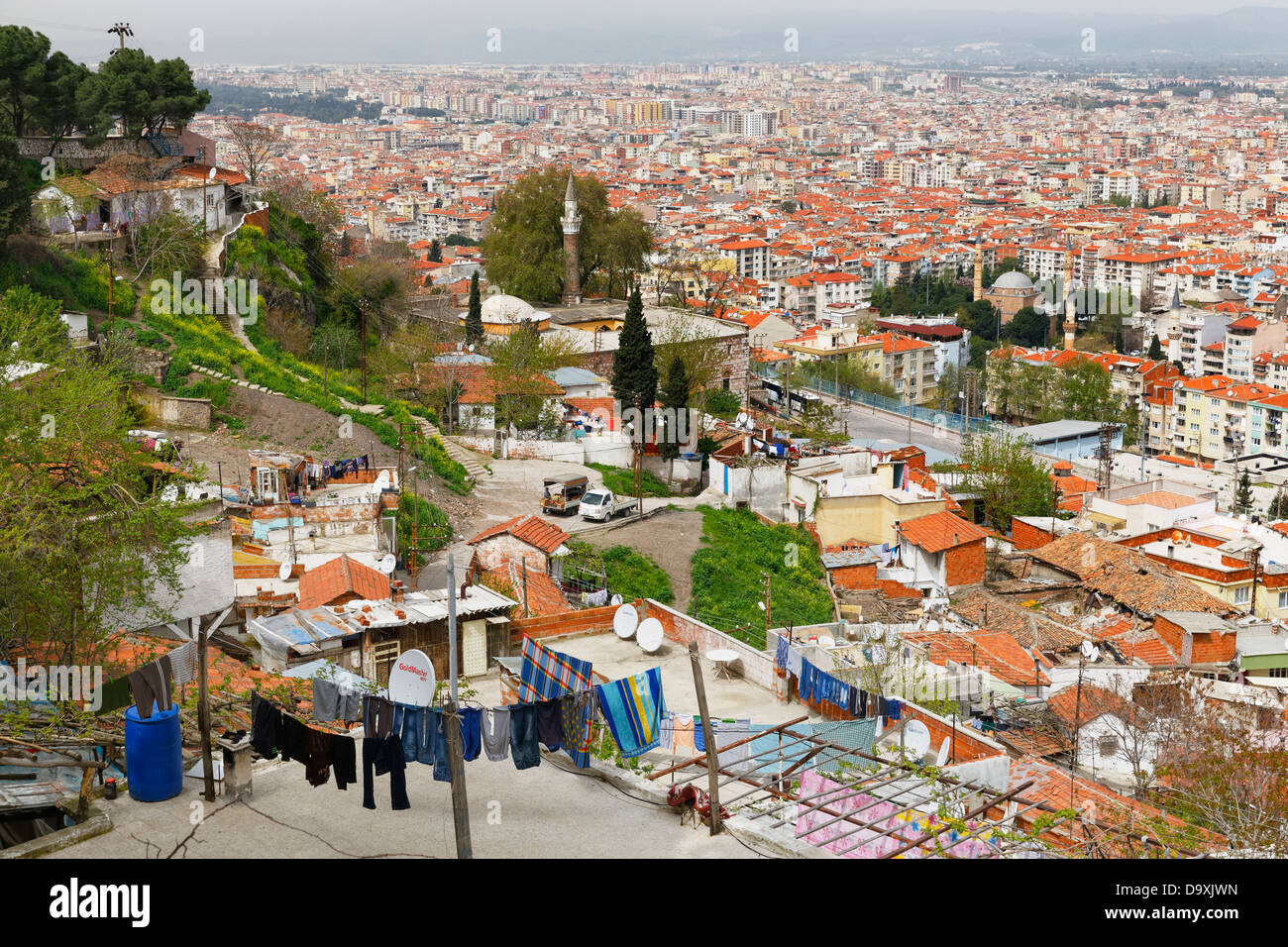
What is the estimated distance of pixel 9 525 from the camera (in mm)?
6434

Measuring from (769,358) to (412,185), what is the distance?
2307 inches

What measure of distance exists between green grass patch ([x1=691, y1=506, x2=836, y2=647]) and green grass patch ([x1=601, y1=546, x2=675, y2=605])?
0.28 m

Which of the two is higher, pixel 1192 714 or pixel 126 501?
pixel 126 501

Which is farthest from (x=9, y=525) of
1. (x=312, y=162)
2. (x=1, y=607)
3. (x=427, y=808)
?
(x=312, y=162)

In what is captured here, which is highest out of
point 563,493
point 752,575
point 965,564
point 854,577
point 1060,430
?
point 563,493

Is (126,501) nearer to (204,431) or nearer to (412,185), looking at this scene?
(204,431)

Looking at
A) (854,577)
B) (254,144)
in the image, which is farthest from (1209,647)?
(254,144)

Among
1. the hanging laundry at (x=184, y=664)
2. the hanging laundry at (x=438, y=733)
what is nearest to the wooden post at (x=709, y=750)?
the hanging laundry at (x=438, y=733)

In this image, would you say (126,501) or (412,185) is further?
(412,185)

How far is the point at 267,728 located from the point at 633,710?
1.53 metres

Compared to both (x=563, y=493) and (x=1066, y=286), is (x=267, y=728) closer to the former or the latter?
(x=563, y=493)

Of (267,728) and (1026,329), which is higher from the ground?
(267,728)

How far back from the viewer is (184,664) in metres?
7.27
